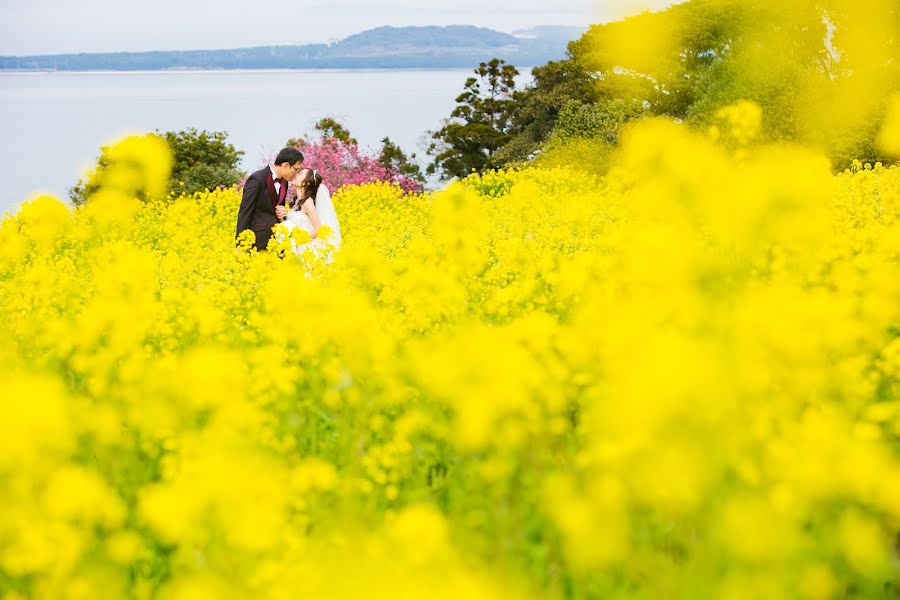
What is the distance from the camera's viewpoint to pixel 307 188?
27.5 ft

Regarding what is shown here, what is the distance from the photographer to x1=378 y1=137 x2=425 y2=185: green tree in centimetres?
3456

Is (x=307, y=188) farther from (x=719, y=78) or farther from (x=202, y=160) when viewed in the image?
(x=719, y=78)

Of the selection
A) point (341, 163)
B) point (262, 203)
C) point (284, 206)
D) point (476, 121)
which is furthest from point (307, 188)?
point (476, 121)

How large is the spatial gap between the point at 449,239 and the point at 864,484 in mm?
4080

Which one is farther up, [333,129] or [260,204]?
[260,204]

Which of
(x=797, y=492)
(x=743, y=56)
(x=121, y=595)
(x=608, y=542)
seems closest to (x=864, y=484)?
(x=797, y=492)

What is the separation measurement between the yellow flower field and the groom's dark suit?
6.53 feet

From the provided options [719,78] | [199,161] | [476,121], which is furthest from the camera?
[476,121]

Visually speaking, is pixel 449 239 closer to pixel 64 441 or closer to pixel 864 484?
pixel 64 441

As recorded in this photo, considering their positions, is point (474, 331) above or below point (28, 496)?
above

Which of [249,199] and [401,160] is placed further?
[401,160]

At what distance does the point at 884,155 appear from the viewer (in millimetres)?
25875

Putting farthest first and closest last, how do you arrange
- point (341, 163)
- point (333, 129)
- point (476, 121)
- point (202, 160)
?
point (476, 121)
point (333, 129)
point (341, 163)
point (202, 160)

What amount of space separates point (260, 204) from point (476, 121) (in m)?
28.8
